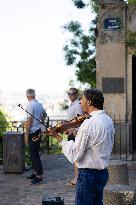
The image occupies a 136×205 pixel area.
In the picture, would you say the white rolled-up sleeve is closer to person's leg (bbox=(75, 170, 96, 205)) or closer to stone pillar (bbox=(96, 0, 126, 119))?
person's leg (bbox=(75, 170, 96, 205))

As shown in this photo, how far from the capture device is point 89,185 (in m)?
5.50

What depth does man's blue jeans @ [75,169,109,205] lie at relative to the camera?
549cm

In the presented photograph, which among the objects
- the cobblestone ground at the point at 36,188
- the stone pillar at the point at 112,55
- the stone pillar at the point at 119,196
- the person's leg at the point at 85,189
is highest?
the stone pillar at the point at 112,55

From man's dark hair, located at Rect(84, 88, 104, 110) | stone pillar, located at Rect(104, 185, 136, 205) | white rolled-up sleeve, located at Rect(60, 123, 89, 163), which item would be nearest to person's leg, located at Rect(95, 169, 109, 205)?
white rolled-up sleeve, located at Rect(60, 123, 89, 163)

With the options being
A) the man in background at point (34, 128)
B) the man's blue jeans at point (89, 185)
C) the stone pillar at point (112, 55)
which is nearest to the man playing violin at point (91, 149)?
the man's blue jeans at point (89, 185)

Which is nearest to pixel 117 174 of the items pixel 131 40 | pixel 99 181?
pixel 99 181

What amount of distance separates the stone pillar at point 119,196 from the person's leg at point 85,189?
1.32 meters

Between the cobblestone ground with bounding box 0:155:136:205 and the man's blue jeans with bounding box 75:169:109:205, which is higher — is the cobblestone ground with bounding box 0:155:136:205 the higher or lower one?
the lower one

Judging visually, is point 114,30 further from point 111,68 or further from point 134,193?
point 134,193

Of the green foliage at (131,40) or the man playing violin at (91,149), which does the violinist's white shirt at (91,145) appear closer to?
the man playing violin at (91,149)

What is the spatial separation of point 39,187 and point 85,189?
16.3 feet

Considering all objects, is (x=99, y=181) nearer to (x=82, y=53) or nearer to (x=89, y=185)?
(x=89, y=185)

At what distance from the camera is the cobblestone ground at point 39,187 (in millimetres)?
9312

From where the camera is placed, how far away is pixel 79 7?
59.5 ft
